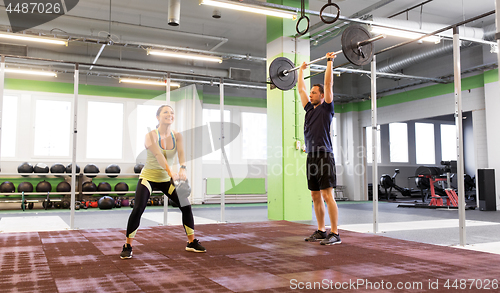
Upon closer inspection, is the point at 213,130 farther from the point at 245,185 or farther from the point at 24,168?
the point at 24,168

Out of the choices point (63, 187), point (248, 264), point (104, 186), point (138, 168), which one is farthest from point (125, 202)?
point (248, 264)

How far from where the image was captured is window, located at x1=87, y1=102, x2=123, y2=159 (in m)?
10.1

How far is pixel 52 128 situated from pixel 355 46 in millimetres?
8720

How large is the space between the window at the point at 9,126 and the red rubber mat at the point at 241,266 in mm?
6471

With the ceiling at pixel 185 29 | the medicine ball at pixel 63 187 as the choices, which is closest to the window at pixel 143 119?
the ceiling at pixel 185 29

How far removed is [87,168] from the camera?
916cm

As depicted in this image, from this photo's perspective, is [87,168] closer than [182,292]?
No

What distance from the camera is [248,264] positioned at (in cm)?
264

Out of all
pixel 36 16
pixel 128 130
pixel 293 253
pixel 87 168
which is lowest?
pixel 293 253

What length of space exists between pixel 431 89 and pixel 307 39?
5.77m

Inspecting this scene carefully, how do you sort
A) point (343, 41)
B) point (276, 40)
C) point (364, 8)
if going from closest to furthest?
point (343, 41) → point (276, 40) → point (364, 8)

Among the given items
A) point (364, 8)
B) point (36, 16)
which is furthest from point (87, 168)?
point (364, 8)

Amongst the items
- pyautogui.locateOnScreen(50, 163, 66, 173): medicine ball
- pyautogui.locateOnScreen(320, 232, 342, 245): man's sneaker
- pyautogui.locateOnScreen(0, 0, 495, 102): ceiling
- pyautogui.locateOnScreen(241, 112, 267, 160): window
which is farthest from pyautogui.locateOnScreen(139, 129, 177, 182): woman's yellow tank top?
pyautogui.locateOnScreen(241, 112, 267, 160): window

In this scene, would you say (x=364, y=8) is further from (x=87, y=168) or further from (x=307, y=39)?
(x=87, y=168)
